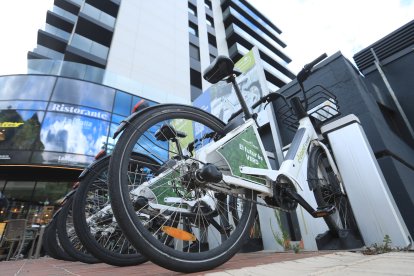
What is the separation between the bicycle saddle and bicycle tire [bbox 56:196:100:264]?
2.27 metres

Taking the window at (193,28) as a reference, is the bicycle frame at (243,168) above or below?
below

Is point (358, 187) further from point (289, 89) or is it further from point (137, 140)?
point (289, 89)

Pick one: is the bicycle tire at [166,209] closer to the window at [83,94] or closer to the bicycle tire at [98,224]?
the bicycle tire at [98,224]

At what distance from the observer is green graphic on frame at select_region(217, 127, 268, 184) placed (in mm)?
1555

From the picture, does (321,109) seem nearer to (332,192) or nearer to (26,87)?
(332,192)

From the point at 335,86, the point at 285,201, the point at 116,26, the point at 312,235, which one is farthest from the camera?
the point at 116,26

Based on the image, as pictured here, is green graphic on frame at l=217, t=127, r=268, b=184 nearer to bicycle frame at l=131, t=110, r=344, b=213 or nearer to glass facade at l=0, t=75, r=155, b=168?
bicycle frame at l=131, t=110, r=344, b=213

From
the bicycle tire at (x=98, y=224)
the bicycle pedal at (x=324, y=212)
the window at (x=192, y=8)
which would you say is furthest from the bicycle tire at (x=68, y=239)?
the window at (x=192, y=8)

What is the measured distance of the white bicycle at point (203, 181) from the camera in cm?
116

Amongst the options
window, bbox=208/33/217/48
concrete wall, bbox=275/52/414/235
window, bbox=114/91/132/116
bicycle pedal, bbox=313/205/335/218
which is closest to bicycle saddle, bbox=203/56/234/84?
bicycle pedal, bbox=313/205/335/218

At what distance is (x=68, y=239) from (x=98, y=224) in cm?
78

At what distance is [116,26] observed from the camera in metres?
16.0

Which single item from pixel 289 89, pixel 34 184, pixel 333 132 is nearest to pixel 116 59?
pixel 34 184

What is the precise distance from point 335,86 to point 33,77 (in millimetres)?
14036
